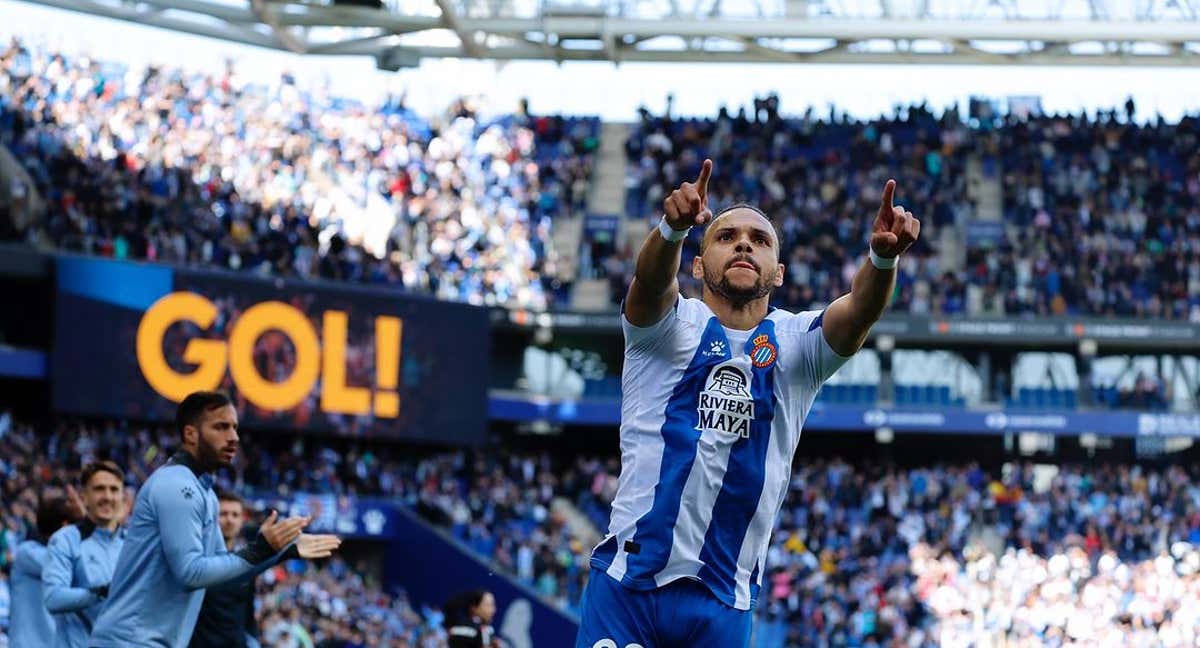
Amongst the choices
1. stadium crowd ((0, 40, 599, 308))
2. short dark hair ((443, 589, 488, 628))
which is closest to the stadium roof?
stadium crowd ((0, 40, 599, 308))

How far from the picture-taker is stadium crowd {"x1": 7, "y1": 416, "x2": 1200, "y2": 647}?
28.4m

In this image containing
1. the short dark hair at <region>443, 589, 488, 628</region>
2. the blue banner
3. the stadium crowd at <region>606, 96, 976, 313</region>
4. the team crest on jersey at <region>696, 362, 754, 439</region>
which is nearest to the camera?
the team crest on jersey at <region>696, 362, 754, 439</region>

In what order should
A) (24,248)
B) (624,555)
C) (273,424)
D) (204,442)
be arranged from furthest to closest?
(273,424) → (24,248) → (204,442) → (624,555)

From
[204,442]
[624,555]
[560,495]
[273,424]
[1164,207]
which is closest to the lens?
[624,555]

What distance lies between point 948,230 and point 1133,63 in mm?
5880

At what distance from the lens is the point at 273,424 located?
3328 centimetres

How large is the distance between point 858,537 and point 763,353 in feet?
88.2

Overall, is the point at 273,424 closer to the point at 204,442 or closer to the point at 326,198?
the point at 326,198

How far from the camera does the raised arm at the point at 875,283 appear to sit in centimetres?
588

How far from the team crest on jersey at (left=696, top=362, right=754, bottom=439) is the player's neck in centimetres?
20

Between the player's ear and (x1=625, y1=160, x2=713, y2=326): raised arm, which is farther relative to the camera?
the player's ear

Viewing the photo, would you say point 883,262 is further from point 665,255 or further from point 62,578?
point 62,578

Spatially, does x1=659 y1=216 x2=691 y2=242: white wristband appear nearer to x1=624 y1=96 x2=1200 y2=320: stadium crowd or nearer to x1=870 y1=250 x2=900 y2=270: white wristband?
x1=870 y1=250 x2=900 y2=270: white wristband

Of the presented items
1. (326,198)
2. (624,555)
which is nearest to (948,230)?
(326,198)
